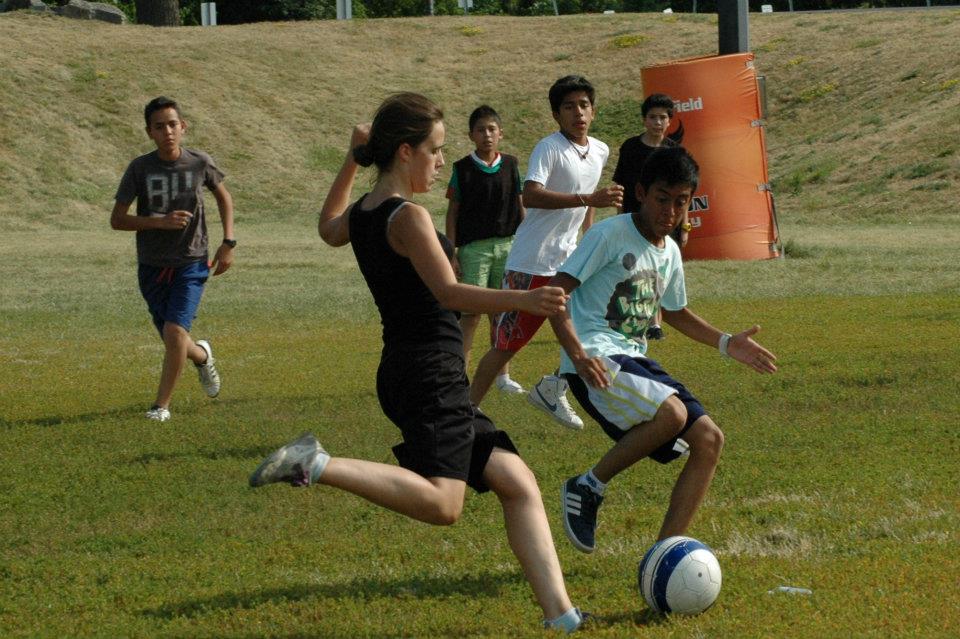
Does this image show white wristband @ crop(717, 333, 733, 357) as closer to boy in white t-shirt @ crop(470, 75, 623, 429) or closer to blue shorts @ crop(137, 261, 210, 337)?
boy in white t-shirt @ crop(470, 75, 623, 429)

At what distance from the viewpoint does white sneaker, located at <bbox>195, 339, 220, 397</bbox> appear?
31.8ft

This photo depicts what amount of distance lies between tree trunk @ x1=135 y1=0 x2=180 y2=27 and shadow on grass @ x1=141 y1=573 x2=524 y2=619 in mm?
52094

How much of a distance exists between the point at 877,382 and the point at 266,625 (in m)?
6.15

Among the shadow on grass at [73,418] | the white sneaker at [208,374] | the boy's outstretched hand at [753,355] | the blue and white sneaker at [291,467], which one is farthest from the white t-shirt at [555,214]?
the blue and white sneaker at [291,467]

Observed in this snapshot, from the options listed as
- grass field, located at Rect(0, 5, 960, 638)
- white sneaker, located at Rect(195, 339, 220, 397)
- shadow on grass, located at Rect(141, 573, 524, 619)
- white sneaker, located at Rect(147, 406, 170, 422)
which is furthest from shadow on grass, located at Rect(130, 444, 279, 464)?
shadow on grass, located at Rect(141, 573, 524, 619)

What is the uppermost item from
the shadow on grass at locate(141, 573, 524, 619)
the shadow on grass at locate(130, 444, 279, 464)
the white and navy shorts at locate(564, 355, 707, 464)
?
the white and navy shorts at locate(564, 355, 707, 464)

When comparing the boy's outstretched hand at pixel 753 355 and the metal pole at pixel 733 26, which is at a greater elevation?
the metal pole at pixel 733 26

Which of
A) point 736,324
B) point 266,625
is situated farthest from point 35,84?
point 266,625

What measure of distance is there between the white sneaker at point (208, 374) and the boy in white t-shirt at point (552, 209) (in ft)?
7.11

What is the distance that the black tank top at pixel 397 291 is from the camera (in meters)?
4.34

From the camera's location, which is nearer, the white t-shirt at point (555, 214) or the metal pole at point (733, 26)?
the white t-shirt at point (555, 214)

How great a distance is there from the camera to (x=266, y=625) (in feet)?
15.8

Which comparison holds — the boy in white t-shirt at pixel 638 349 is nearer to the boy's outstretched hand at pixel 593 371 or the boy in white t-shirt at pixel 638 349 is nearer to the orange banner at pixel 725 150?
the boy's outstretched hand at pixel 593 371

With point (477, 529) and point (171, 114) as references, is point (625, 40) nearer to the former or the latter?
point (171, 114)
